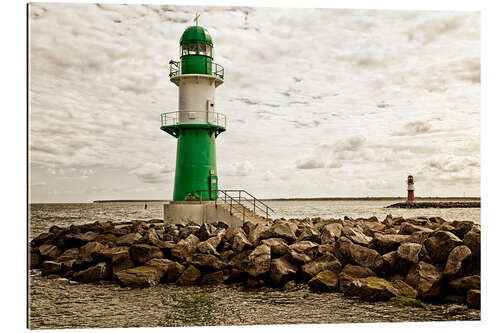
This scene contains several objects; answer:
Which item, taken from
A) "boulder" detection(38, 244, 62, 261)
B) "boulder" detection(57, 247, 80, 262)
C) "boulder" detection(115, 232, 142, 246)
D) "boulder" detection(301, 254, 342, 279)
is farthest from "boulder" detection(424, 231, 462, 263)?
"boulder" detection(38, 244, 62, 261)

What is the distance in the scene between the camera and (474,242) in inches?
251

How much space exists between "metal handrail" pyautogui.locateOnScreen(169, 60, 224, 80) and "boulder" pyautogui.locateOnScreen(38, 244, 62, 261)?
3.50 metres

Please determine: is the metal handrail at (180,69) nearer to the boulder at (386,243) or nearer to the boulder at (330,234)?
the boulder at (330,234)

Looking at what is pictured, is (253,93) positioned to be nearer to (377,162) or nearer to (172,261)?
(377,162)

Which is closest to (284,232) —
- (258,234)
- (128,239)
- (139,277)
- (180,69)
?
(258,234)

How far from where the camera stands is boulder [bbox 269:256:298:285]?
668cm

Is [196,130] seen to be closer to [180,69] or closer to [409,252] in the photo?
[180,69]

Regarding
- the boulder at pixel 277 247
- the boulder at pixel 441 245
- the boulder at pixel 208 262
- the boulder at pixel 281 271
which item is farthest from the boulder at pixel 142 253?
the boulder at pixel 441 245

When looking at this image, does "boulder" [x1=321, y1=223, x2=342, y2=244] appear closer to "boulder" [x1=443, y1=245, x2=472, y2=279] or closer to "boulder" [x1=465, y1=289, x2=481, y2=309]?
"boulder" [x1=443, y1=245, x2=472, y2=279]

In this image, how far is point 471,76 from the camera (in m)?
6.82

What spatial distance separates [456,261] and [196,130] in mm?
5749

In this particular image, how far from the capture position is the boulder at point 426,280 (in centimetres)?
602
